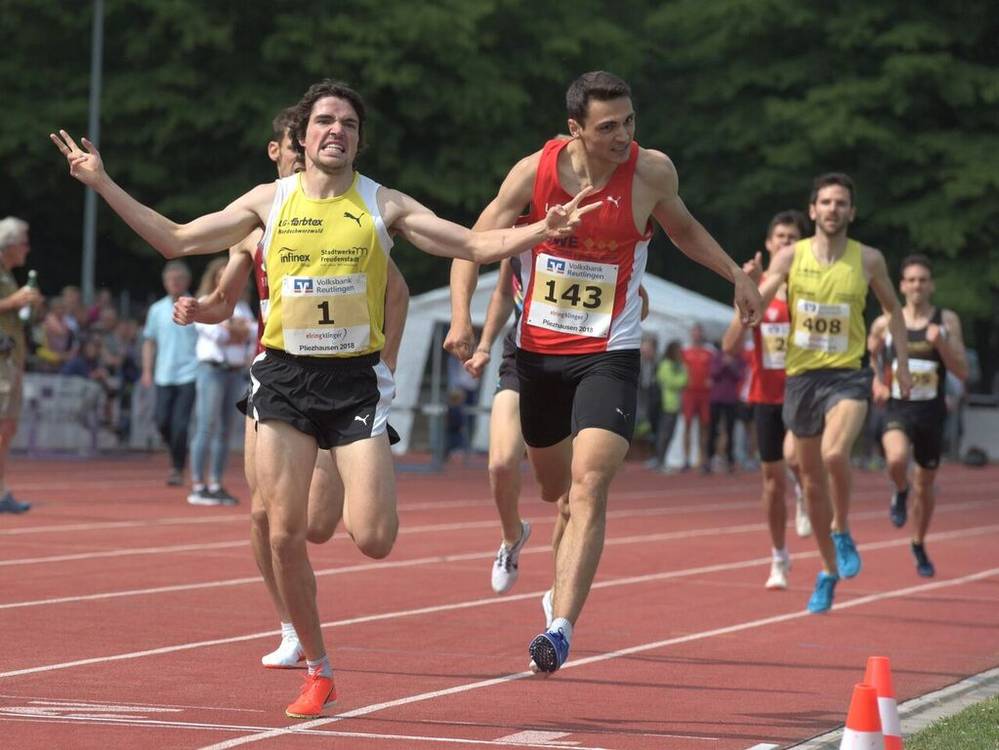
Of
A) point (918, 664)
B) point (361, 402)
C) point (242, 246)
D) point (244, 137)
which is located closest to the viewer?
point (361, 402)

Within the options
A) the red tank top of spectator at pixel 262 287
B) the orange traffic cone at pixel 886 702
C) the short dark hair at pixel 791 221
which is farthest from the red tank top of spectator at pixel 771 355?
the orange traffic cone at pixel 886 702

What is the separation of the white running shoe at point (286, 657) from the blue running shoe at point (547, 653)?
130 cm

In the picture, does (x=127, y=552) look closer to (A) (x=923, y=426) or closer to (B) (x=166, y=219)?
(A) (x=923, y=426)

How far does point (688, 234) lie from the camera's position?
8656 millimetres

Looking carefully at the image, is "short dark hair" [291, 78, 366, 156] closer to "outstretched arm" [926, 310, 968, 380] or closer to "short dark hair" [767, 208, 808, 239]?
"short dark hair" [767, 208, 808, 239]

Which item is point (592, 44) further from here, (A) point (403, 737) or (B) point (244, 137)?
(A) point (403, 737)

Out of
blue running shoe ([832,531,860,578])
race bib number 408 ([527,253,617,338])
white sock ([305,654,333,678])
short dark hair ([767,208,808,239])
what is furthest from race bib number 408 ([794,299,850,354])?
white sock ([305,654,333,678])

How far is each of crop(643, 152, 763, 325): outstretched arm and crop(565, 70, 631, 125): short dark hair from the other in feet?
1.06

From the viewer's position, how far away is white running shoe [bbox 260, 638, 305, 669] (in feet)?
27.7

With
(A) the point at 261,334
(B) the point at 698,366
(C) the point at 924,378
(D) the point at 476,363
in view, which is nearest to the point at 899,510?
(C) the point at 924,378

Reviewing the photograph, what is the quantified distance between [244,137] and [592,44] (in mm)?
6804

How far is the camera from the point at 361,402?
7.43 m

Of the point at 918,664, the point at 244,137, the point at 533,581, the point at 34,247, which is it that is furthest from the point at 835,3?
the point at 918,664

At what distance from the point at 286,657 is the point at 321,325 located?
1.70 metres
